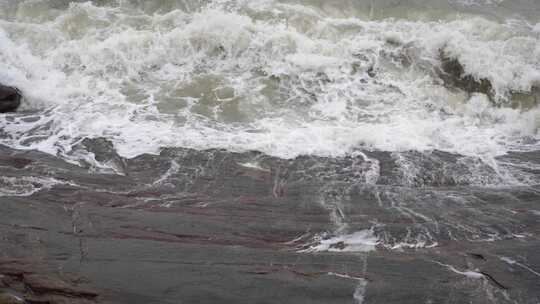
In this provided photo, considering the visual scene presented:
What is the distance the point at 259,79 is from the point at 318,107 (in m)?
1.34

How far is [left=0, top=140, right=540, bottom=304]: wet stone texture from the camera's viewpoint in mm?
4520

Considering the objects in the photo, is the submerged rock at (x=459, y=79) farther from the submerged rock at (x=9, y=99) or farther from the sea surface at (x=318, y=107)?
the submerged rock at (x=9, y=99)

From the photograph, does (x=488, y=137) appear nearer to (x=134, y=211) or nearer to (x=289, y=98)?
(x=289, y=98)

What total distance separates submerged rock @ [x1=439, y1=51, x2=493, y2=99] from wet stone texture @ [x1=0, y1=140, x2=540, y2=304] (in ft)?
10.2

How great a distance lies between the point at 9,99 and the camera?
847 cm

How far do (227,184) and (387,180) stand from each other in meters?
A: 1.96

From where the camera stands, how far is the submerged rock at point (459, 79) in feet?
32.2

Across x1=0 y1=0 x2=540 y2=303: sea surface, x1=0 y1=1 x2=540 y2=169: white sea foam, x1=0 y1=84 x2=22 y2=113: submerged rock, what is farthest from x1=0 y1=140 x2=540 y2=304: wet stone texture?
x1=0 y1=84 x2=22 y2=113: submerged rock

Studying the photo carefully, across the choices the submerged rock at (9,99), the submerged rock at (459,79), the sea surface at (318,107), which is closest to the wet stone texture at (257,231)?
the sea surface at (318,107)

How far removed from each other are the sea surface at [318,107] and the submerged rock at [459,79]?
0.03 m

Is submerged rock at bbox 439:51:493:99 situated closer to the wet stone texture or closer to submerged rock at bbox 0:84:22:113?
the wet stone texture

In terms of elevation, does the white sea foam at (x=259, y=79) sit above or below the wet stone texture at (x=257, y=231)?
above

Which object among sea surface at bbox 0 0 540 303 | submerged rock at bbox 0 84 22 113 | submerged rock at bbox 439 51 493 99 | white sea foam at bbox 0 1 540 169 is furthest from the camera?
submerged rock at bbox 439 51 493 99

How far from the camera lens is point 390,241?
209 inches
